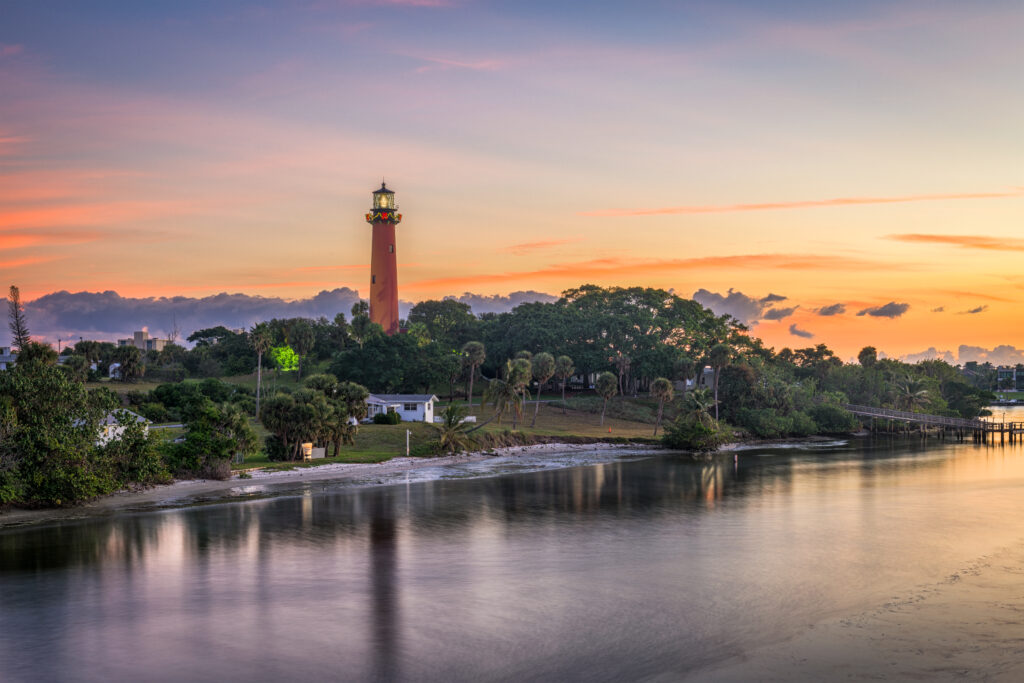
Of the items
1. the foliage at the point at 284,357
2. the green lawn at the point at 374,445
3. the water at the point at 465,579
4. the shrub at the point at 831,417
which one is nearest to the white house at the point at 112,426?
the water at the point at 465,579

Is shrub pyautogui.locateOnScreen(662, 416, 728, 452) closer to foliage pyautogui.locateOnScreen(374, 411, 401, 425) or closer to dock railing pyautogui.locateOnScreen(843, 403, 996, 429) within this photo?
foliage pyautogui.locateOnScreen(374, 411, 401, 425)

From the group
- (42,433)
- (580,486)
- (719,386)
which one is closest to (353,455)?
(580,486)

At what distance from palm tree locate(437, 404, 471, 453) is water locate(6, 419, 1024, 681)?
18.6 m

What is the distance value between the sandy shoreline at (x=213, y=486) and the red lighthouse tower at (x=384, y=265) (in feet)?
177

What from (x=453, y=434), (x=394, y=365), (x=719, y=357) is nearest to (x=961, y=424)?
(x=719, y=357)

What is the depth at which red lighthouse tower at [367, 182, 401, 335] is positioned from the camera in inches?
5027

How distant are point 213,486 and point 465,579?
85.7ft

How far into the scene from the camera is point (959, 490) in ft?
193

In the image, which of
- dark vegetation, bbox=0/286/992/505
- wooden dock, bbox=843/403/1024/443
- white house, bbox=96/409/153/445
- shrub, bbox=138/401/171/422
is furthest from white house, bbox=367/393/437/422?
wooden dock, bbox=843/403/1024/443

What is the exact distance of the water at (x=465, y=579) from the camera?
73.9ft

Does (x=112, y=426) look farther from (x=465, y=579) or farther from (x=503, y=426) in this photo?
(x=503, y=426)

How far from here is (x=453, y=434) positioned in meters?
77.1

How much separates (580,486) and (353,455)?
19.2 metres

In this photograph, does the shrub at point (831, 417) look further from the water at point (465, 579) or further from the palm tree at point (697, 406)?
the water at point (465, 579)
